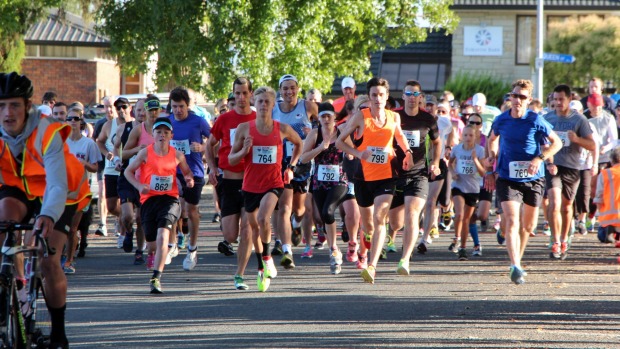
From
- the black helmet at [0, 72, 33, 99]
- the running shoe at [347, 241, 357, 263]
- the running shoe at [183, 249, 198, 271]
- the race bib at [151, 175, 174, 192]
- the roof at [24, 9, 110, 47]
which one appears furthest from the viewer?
the roof at [24, 9, 110, 47]

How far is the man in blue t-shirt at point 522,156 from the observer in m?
12.3

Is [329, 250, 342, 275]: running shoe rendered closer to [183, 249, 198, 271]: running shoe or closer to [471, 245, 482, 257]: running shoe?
[183, 249, 198, 271]: running shoe

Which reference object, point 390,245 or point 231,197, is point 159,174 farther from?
point 390,245

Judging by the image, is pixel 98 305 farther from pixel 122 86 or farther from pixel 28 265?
pixel 122 86

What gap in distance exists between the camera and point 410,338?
8633 mm

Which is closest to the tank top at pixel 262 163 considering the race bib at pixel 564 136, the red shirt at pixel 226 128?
the red shirt at pixel 226 128

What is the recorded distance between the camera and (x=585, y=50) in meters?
46.6

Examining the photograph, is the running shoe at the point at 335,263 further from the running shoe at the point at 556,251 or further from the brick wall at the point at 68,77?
the brick wall at the point at 68,77

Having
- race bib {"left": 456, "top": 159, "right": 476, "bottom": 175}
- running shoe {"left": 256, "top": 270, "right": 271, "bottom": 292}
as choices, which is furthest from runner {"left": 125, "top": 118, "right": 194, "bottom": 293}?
race bib {"left": 456, "top": 159, "right": 476, "bottom": 175}

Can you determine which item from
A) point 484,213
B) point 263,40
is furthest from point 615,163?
point 263,40

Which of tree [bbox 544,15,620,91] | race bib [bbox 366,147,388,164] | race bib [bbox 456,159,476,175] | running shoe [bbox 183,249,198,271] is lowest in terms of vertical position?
running shoe [bbox 183,249,198,271]

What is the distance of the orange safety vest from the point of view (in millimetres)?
7293

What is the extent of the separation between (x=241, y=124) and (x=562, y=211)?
5.26 m

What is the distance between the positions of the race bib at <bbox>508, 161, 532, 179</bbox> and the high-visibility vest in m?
2.75
